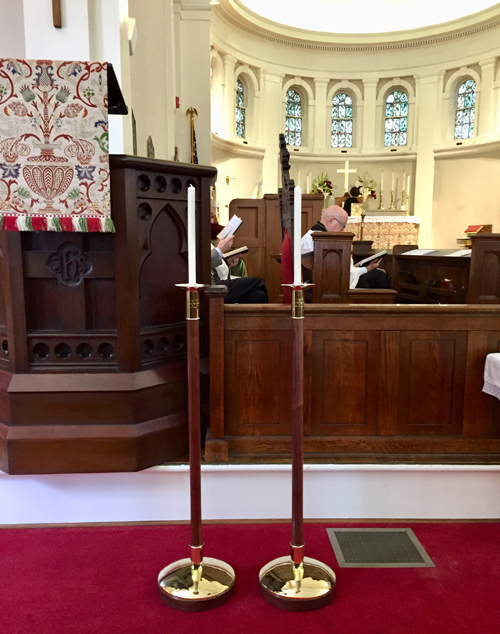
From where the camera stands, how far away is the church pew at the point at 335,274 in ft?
11.8

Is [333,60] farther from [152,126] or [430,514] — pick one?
[430,514]

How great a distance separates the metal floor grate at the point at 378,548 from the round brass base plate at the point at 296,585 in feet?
0.66

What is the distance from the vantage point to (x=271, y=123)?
12.5 meters

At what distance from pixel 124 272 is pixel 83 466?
0.86 metres

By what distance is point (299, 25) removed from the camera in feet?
41.8

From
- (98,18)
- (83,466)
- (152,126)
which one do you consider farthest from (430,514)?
(152,126)

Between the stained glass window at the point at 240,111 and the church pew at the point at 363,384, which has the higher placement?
the stained glass window at the point at 240,111

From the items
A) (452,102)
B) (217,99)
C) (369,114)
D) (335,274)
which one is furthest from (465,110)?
(335,274)

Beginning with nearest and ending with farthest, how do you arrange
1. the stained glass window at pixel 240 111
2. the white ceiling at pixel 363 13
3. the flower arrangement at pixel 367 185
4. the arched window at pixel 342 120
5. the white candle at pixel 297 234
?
the white candle at pixel 297 234 < the stained glass window at pixel 240 111 < the white ceiling at pixel 363 13 < the flower arrangement at pixel 367 185 < the arched window at pixel 342 120

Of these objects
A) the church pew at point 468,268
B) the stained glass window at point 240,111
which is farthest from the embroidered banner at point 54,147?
the stained glass window at point 240,111

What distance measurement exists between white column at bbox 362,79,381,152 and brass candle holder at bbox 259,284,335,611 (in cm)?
1286

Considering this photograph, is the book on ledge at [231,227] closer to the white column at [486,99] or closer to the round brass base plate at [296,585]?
the round brass base plate at [296,585]

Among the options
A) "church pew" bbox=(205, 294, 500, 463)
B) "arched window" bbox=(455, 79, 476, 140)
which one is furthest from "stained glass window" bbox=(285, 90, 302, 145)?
"church pew" bbox=(205, 294, 500, 463)

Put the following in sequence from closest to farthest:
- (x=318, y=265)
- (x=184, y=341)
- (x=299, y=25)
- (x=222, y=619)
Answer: (x=222, y=619)
(x=184, y=341)
(x=318, y=265)
(x=299, y=25)
